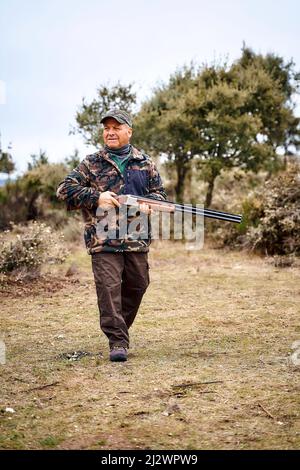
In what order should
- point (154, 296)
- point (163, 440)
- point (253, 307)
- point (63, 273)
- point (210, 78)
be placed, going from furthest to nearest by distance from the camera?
1. point (210, 78)
2. point (63, 273)
3. point (154, 296)
4. point (253, 307)
5. point (163, 440)

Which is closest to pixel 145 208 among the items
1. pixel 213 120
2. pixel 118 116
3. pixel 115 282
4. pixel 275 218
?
pixel 115 282

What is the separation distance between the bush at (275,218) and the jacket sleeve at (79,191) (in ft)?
23.3

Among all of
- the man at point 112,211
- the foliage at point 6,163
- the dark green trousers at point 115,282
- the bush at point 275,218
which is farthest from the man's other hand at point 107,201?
the foliage at point 6,163

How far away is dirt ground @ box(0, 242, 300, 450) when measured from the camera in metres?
3.66

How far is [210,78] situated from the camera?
18078mm

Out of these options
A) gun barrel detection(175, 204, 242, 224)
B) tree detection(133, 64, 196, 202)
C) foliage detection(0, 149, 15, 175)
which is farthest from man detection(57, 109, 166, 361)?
foliage detection(0, 149, 15, 175)

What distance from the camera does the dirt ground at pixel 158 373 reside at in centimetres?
366

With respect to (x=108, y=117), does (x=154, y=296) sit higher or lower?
lower

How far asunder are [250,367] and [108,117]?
2.36m

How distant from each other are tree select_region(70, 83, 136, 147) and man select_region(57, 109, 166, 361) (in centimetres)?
1284

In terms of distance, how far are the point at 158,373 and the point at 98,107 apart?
14.4 meters

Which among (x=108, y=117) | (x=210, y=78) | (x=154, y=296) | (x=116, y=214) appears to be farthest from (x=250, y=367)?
(x=210, y=78)

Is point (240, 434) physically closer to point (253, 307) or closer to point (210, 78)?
point (253, 307)

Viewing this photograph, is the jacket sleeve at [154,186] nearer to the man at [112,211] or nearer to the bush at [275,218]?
the man at [112,211]
